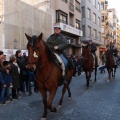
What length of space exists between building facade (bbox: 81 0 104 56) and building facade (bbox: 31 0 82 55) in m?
3.76

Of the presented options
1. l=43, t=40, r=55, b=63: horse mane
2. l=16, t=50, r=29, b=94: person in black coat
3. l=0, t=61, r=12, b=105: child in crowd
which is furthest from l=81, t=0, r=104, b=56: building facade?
l=43, t=40, r=55, b=63: horse mane

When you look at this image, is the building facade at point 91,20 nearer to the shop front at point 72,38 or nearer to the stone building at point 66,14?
the shop front at point 72,38

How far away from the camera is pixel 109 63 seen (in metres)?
14.5

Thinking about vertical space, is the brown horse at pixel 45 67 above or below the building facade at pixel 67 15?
below

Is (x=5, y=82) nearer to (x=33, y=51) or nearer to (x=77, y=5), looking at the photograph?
(x=33, y=51)

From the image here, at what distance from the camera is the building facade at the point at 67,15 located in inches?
1035

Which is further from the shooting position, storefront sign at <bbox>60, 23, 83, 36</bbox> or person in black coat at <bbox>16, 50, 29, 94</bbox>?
storefront sign at <bbox>60, 23, 83, 36</bbox>

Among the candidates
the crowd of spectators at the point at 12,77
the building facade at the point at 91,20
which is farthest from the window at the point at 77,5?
the crowd of spectators at the point at 12,77

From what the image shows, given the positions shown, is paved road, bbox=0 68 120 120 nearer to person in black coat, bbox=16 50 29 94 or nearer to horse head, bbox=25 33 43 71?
person in black coat, bbox=16 50 29 94

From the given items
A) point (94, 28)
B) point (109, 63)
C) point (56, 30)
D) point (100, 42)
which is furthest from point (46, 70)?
point (100, 42)

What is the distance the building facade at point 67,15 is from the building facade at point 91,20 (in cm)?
376

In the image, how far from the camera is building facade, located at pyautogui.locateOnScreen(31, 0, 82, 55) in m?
26.3

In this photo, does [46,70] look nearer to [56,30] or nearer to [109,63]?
[56,30]

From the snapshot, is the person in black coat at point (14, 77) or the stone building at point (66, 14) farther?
the stone building at point (66, 14)
